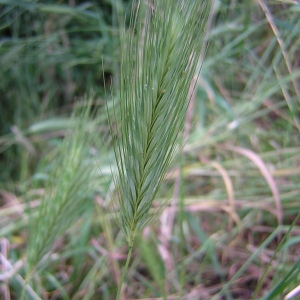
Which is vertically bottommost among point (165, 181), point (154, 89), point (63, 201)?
point (165, 181)

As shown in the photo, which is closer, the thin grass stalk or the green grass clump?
the thin grass stalk

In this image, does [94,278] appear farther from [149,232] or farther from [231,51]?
[231,51]

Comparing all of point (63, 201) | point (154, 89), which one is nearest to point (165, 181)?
point (63, 201)

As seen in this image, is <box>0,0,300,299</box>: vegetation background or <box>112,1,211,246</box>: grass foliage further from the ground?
<box>112,1,211,246</box>: grass foliage

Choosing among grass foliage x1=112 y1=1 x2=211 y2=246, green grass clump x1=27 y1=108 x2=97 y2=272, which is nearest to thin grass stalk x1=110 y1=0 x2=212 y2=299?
grass foliage x1=112 y1=1 x2=211 y2=246

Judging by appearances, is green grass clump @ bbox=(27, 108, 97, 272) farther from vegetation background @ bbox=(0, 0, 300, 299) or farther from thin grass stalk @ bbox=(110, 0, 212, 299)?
thin grass stalk @ bbox=(110, 0, 212, 299)

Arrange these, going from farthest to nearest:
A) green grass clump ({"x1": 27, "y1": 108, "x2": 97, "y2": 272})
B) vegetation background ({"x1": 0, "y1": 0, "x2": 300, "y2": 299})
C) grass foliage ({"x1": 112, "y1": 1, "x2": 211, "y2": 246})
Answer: vegetation background ({"x1": 0, "y1": 0, "x2": 300, "y2": 299}), green grass clump ({"x1": 27, "y1": 108, "x2": 97, "y2": 272}), grass foliage ({"x1": 112, "y1": 1, "x2": 211, "y2": 246})

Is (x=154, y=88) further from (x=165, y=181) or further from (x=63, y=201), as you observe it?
(x=165, y=181)

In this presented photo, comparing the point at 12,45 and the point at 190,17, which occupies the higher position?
the point at 190,17

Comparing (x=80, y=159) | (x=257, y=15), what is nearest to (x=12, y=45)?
(x=80, y=159)
